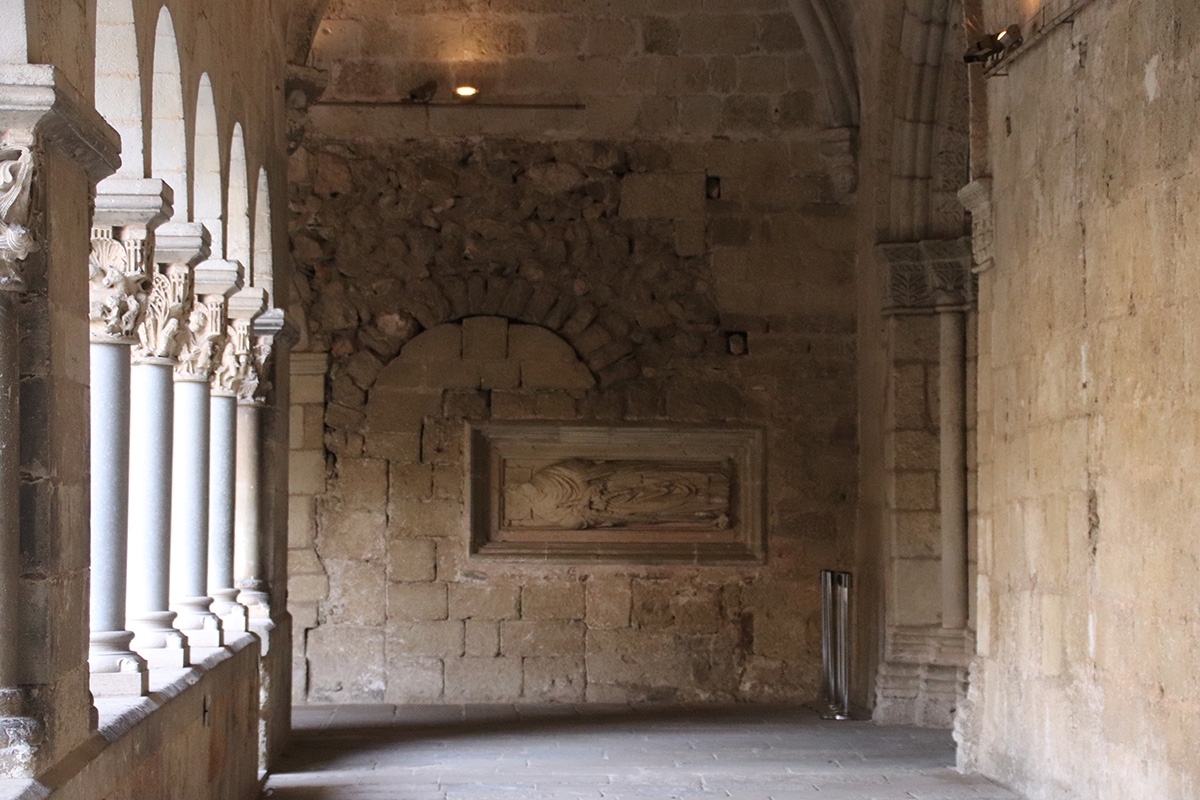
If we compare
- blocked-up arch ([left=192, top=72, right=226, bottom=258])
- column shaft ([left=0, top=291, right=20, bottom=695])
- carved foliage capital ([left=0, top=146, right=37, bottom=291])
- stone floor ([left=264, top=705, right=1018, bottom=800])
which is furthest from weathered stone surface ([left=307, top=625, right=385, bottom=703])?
carved foliage capital ([left=0, top=146, right=37, bottom=291])

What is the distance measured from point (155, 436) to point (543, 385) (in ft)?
13.9

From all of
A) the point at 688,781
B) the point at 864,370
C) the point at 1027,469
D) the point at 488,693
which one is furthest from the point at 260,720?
the point at 864,370

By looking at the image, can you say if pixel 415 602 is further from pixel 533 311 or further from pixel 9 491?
pixel 9 491

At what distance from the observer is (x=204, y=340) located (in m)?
5.81

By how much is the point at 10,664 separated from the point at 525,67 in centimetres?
665

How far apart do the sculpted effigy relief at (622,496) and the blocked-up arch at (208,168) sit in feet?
11.6

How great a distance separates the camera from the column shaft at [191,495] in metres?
5.75

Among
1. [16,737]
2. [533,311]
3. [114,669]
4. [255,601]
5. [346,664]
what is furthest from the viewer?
[533,311]

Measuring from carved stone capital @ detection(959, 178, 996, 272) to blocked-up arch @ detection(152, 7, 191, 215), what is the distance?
293cm

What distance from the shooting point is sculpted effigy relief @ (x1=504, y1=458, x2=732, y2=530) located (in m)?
9.07

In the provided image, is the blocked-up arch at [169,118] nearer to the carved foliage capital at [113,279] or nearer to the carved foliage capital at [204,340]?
the carved foliage capital at [113,279]

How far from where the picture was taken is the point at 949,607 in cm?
808

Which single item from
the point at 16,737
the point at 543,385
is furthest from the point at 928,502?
the point at 16,737

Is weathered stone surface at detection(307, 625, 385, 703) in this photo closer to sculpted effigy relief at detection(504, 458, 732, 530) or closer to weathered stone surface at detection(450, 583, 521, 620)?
weathered stone surface at detection(450, 583, 521, 620)
